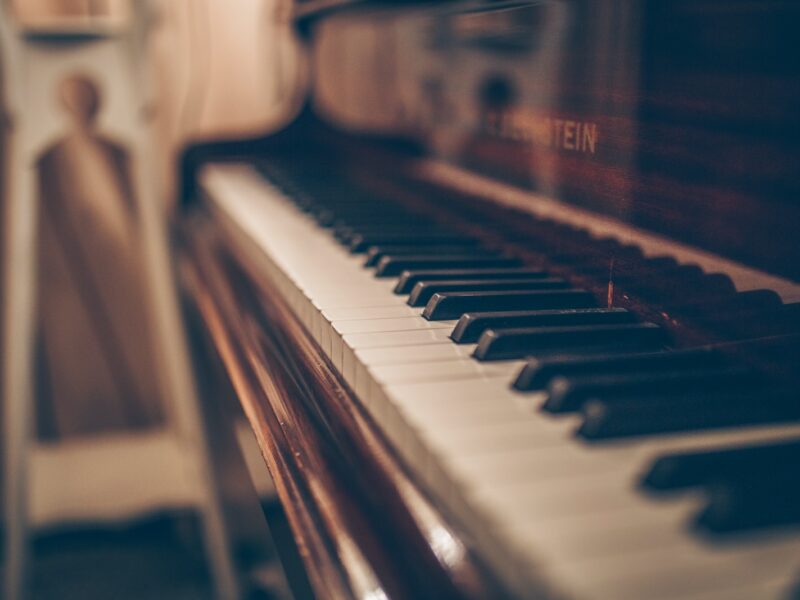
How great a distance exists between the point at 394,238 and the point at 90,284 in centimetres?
131

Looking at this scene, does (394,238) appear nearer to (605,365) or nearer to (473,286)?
(473,286)

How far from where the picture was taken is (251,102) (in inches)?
90.1

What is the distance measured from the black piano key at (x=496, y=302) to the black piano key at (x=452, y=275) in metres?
0.08

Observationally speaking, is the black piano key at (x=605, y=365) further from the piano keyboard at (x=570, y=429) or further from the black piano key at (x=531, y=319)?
the black piano key at (x=531, y=319)

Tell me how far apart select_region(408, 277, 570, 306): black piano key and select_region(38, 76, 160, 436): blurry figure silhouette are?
4.74 feet

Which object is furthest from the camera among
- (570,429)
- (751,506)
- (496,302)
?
(496,302)

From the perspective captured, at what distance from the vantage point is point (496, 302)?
768mm

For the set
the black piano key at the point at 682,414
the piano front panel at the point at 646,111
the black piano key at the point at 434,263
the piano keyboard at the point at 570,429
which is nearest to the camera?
the piano keyboard at the point at 570,429

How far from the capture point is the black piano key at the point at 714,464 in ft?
1.36

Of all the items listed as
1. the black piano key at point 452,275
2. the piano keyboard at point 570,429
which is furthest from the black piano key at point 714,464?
the black piano key at point 452,275

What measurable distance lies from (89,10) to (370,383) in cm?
175

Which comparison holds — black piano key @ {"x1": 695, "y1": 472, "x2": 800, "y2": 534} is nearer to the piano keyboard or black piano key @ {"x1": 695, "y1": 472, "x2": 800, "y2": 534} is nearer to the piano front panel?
the piano keyboard

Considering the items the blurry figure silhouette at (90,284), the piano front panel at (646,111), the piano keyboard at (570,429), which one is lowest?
the blurry figure silhouette at (90,284)

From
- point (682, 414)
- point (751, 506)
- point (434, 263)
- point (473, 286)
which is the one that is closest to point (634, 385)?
point (682, 414)
